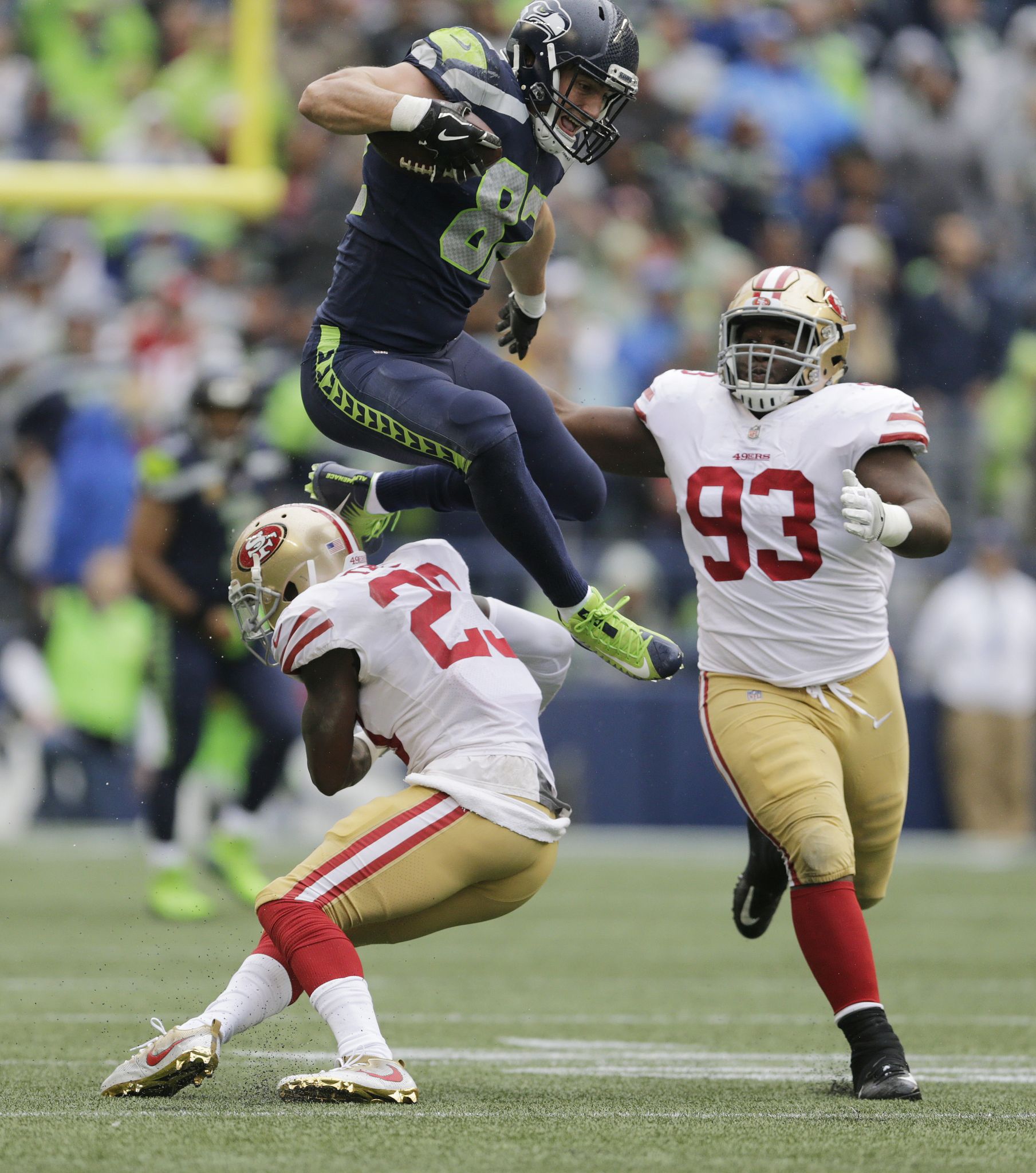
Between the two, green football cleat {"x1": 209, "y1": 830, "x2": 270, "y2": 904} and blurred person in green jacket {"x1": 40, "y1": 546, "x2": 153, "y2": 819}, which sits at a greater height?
blurred person in green jacket {"x1": 40, "y1": 546, "x2": 153, "y2": 819}

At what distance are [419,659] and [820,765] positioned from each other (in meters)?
0.91

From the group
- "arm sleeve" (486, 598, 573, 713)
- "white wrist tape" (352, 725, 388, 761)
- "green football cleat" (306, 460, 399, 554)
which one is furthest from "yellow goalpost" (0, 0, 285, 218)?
"white wrist tape" (352, 725, 388, 761)

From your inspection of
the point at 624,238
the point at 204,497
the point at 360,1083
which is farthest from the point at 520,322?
the point at 624,238

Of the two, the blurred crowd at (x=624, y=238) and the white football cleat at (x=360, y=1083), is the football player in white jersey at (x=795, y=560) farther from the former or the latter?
the blurred crowd at (x=624, y=238)

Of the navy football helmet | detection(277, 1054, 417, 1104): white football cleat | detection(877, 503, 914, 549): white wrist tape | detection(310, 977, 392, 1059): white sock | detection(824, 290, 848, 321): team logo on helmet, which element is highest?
the navy football helmet

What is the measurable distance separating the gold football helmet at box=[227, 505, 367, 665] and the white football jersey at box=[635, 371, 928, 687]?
31.8 inches

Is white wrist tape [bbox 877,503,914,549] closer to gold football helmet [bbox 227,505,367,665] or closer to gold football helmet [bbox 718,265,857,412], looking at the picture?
gold football helmet [bbox 718,265,857,412]

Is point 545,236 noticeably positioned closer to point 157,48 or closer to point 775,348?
point 775,348

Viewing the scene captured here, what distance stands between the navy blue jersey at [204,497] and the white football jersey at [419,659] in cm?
361

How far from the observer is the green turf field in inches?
130

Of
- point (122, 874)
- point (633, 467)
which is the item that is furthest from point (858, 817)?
point (122, 874)

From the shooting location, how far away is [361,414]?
4.41 m

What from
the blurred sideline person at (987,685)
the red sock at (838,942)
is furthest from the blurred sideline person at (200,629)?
the blurred sideline person at (987,685)

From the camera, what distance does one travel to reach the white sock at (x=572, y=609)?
447 centimetres
